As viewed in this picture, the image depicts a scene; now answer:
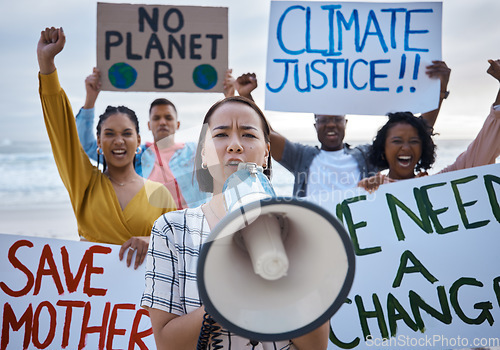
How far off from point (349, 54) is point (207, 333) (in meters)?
2.85

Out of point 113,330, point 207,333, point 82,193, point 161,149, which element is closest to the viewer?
point 207,333

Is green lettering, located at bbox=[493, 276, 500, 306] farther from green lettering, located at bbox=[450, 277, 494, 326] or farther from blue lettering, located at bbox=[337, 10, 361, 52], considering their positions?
blue lettering, located at bbox=[337, 10, 361, 52]

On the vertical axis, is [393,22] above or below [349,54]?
above

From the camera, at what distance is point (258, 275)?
1.16m

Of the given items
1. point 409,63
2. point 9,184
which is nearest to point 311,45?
point 409,63

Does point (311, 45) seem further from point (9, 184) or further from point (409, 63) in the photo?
point (9, 184)

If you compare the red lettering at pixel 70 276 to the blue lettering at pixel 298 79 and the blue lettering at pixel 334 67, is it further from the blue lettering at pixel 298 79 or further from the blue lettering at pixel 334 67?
the blue lettering at pixel 334 67

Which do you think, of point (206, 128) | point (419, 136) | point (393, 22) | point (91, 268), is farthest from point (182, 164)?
point (393, 22)

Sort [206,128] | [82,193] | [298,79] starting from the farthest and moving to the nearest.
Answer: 1. [298,79]
2. [82,193]
3. [206,128]

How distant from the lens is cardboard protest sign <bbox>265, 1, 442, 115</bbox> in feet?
12.0

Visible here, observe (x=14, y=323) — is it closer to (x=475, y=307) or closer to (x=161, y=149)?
(x=161, y=149)

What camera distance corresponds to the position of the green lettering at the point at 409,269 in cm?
298

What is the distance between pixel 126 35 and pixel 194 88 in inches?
21.9

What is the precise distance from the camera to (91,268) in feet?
9.36
